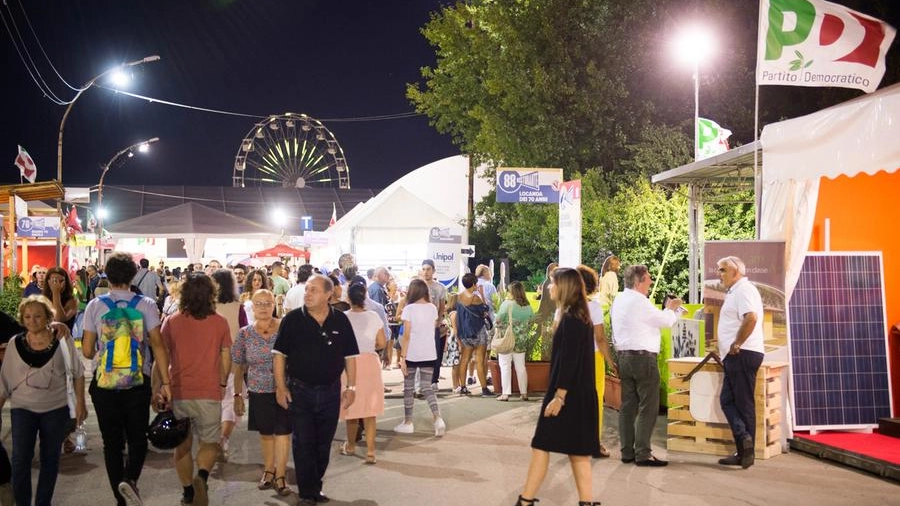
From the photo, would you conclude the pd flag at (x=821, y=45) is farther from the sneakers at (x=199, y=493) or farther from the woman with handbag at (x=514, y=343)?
the sneakers at (x=199, y=493)

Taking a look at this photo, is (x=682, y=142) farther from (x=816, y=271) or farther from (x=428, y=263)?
(x=816, y=271)

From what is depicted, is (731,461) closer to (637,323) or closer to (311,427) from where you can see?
(637,323)

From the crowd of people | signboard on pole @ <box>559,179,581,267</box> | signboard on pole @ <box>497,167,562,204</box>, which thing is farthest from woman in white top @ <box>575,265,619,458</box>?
signboard on pole @ <box>497,167,562,204</box>

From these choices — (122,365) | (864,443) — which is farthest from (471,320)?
(122,365)

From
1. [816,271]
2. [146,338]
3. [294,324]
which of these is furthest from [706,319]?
[146,338]

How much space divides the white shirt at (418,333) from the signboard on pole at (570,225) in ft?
11.5

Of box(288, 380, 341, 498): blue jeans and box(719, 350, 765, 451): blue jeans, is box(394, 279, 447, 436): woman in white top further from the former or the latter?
box(719, 350, 765, 451): blue jeans

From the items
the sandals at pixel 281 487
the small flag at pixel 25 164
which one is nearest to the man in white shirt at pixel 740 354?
the sandals at pixel 281 487

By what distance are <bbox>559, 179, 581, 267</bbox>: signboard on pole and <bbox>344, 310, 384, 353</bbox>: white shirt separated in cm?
471

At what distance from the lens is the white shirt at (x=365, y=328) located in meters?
8.27

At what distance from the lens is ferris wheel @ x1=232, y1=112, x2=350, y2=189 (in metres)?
57.8

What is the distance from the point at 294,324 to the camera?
249 inches

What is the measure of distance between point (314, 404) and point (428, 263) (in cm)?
661

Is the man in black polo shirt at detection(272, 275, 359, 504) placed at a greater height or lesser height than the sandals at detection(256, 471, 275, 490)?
greater
